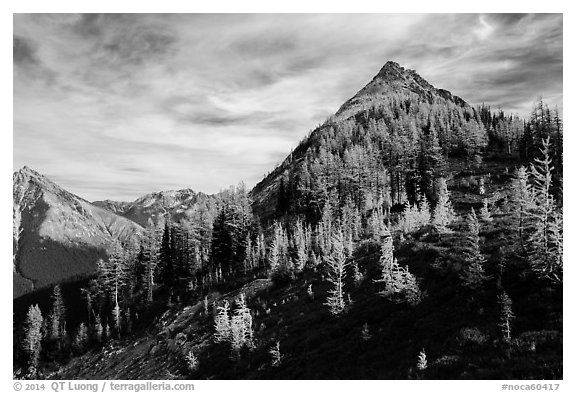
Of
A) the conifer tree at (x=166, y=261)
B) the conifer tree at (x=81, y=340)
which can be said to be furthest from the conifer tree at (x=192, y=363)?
the conifer tree at (x=166, y=261)

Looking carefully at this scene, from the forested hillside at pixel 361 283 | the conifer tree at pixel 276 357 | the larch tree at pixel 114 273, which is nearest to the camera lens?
the forested hillside at pixel 361 283

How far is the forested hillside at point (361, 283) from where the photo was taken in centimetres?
1959

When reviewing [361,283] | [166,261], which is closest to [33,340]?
[166,261]

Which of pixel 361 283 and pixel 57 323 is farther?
pixel 57 323

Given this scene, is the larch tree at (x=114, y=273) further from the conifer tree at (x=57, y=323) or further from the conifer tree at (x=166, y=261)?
the conifer tree at (x=57, y=323)

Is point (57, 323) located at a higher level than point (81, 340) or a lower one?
higher

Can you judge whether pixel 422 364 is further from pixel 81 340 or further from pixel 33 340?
pixel 33 340

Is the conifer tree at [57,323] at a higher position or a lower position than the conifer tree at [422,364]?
Result: lower

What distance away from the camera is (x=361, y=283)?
111 feet

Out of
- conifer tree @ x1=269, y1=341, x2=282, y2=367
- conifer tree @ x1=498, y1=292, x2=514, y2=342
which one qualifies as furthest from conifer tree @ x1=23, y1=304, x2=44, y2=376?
conifer tree @ x1=498, y1=292, x2=514, y2=342

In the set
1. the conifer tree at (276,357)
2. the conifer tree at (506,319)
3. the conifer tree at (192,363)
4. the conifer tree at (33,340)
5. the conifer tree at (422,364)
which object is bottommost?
the conifer tree at (33,340)

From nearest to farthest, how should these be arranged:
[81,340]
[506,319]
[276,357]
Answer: [506,319]
[276,357]
[81,340]
